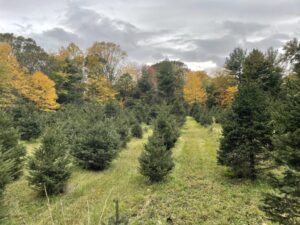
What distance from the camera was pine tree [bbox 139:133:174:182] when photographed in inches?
602

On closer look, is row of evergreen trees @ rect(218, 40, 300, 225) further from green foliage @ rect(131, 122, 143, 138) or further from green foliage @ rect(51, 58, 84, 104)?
green foliage @ rect(51, 58, 84, 104)

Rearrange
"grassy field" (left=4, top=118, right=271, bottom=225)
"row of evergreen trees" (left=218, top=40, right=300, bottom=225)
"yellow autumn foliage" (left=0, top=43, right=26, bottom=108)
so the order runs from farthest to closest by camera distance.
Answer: "yellow autumn foliage" (left=0, top=43, right=26, bottom=108), "grassy field" (left=4, top=118, right=271, bottom=225), "row of evergreen trees" (left=218, top=40, right=300, bottom=225)

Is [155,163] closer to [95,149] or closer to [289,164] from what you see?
[95,149]

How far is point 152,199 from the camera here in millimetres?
12461

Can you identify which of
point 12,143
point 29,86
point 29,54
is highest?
point 29,54

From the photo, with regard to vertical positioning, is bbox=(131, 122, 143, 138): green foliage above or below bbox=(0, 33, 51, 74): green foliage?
below

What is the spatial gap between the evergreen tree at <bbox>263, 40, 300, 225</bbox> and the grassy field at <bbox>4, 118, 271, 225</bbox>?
284cm

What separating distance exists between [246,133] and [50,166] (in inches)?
351

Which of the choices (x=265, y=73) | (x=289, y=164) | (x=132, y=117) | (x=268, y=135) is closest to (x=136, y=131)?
(x=132, y=117)

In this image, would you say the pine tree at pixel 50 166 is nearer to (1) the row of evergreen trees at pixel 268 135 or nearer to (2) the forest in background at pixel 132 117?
(2) the forest in background at pixel 132 117

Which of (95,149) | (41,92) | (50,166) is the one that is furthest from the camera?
(41,92)

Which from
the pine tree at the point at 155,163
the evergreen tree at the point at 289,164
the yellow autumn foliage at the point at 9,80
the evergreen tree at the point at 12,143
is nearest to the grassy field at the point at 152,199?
the pine tree at the point at 155,163

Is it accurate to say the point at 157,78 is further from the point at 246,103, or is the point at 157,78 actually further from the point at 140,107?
the point at 246,103

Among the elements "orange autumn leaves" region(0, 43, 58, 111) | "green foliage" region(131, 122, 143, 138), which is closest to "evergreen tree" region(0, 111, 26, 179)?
"green foliage" region(131, 122, 143, 138)
